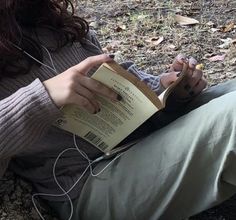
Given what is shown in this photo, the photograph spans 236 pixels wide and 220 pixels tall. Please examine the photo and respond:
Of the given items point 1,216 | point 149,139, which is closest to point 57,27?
point 149,139

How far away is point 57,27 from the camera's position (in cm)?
172

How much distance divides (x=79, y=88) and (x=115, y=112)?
0.16m

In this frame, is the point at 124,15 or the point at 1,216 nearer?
the point at 1,216

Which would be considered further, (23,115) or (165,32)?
(165,32)

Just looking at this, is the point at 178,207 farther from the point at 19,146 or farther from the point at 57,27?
the point at 57,27

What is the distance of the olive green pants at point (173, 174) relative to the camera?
147 cm

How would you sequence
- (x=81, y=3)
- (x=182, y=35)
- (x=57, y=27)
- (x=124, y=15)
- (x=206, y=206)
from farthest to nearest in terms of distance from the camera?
(x=81, y=3)
(x=124, y=15)
(x=182, y=35)
(x=57, y=27)
(x=206, y=206)

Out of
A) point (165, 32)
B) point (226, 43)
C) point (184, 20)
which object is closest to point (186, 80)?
point (226, 43)

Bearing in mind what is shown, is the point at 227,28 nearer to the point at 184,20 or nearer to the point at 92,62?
the point at 184,20

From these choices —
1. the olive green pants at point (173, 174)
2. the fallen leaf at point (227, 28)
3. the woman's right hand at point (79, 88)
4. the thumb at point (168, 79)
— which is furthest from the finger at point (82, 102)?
the fallen leaf at point (227, 28)

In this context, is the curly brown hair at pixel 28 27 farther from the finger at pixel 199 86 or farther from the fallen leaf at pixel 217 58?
the fallen leaf at pixel 217 58

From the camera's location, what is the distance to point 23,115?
1.41 metres

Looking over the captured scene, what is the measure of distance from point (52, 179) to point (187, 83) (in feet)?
1.55

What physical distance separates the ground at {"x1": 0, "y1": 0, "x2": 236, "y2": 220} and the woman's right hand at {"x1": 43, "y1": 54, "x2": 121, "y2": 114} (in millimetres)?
1282
